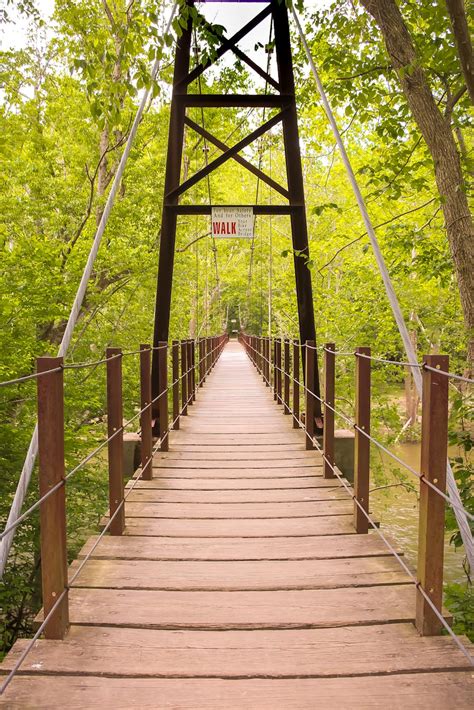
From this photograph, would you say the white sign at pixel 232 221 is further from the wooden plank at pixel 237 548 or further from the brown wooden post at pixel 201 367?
the brown wooden post at pixel 201 367

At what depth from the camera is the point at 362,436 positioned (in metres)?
2.85

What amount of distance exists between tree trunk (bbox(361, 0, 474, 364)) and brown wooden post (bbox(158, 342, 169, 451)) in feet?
7.89

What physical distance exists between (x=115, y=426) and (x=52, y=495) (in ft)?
3.05

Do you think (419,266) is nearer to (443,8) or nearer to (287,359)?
(287,359)

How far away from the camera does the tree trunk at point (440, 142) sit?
421 cm

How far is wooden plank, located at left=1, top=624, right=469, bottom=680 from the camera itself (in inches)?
68.6

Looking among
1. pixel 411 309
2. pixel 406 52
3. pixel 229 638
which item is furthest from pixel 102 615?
pixel 411 309

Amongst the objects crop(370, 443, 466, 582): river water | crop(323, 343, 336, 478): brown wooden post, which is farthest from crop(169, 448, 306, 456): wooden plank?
crop(370, 443, 466, 582): river water

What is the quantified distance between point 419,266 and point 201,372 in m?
5.56

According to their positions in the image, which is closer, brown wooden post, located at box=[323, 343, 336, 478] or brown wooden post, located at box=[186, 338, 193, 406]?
brown wooden post, located at box=[323, 343, 336, 478]

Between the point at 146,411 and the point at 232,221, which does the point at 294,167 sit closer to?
the point at 232,221

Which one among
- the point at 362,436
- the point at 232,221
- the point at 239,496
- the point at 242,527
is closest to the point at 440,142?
the point at 232,221

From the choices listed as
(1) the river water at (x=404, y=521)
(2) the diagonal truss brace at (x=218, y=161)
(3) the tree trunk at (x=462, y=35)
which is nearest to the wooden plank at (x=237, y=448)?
(2) the diagonal truss brace at (x=218, y=161)

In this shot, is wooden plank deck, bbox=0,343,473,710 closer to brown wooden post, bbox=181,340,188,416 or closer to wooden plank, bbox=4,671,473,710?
wooden plank, bbox=4,671,473,710
